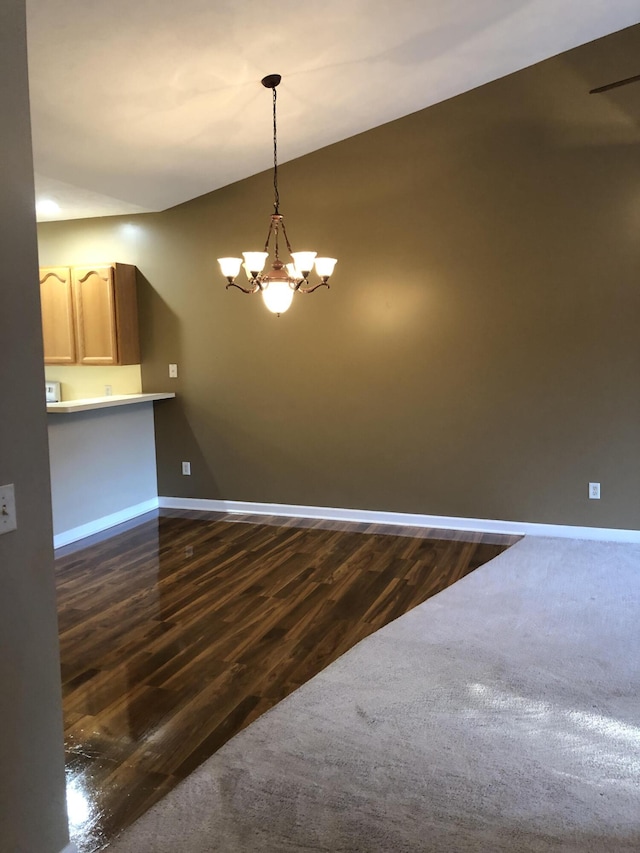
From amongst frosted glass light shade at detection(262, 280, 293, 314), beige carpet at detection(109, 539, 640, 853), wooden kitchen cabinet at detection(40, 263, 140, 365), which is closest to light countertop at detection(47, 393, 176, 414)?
wooden kitchen cabinet at detection(40, 263, 140, 365)

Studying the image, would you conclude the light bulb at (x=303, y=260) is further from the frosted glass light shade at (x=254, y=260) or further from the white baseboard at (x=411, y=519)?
the white baseboard at (x=411, y=519)

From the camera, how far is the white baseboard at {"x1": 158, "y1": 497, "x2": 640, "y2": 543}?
4.75 m

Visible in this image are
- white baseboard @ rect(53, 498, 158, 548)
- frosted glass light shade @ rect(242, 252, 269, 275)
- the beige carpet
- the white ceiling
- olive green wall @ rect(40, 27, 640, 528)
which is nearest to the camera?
the beige carpet

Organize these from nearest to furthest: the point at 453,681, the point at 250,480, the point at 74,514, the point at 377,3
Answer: the point at 453,681
the point at 377,3
the point at 74,514
the point at 250,480

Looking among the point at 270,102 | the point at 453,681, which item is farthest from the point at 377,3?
the point at 453,681

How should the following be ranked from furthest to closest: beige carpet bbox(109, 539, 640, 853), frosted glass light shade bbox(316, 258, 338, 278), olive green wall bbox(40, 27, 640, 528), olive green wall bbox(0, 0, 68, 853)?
olive green wall bbox(40, 27, 640, 528) < frosted glass light shade bbox(316, 258, 338, 278) < beige carpet bbox(109, 539, 640, 853) < olive green wall bbox(0, 0, 68, 853)

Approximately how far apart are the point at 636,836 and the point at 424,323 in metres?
3.70

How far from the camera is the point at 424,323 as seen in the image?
16.5 ft

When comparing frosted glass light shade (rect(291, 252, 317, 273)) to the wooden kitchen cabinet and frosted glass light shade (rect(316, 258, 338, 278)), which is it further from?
the wooden kitchen cabinet

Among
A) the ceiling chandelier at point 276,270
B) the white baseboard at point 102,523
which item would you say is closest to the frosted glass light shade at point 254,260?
the ceiling chandelier at point 276,270

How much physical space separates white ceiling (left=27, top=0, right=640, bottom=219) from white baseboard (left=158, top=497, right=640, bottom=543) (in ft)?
8.63

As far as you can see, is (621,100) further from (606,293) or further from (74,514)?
(74,514)

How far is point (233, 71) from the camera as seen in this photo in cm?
370

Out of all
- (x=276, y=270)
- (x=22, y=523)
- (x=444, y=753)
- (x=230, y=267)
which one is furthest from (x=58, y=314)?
(x=444, y=753)
